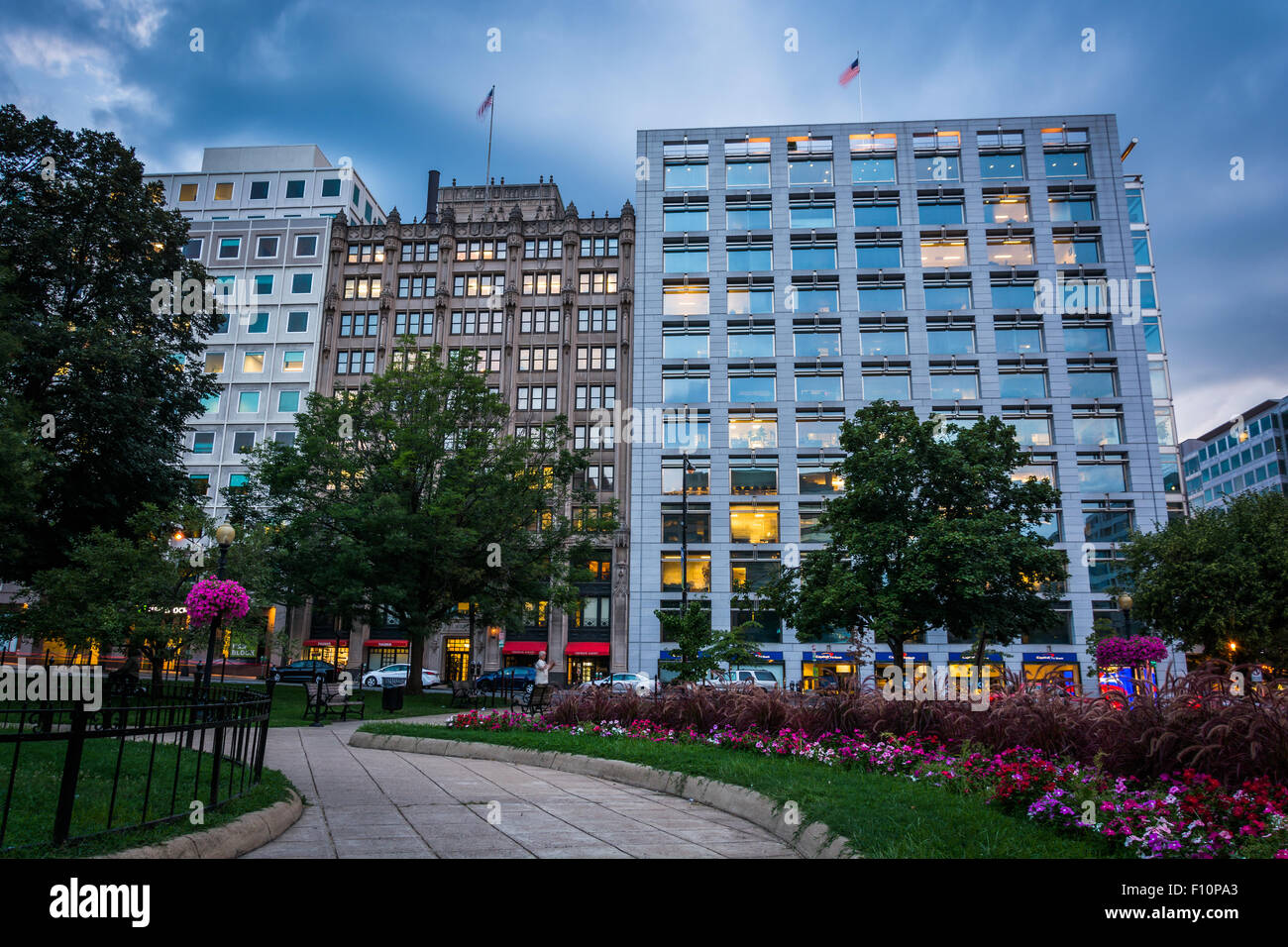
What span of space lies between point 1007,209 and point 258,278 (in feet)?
189

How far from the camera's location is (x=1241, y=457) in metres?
101

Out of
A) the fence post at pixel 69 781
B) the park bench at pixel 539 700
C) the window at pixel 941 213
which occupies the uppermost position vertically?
the window at pixel 941 213

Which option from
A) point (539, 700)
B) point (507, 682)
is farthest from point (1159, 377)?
point (539, 700)

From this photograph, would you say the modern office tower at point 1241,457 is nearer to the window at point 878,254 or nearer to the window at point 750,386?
the window at point 878,254

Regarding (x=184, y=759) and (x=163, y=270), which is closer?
(x=184, y=759)

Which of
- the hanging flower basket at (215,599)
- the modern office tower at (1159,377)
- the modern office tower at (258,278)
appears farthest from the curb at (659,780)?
the modern office tower at (1159,377)

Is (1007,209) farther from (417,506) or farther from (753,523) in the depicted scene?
(417,506)

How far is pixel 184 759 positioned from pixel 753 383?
4315 cm

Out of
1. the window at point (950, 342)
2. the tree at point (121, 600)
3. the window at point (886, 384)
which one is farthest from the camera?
the window at point (950, 342)

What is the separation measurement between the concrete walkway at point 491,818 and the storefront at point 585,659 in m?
43.0

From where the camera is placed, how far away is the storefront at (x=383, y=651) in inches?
2240
